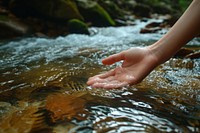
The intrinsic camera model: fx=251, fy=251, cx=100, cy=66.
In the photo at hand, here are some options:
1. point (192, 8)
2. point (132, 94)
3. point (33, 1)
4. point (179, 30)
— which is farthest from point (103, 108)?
point (33, 1)

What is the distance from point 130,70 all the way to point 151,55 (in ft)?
0.80

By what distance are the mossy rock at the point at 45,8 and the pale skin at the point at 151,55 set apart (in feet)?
20.9

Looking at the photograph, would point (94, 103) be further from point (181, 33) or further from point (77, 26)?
point (77, 26)

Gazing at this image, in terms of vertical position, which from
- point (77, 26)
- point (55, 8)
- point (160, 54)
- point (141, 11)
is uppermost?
point (141, 11)

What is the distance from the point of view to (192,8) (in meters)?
2.26

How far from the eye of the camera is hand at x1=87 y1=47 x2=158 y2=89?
7.48 feet

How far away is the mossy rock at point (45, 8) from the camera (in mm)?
8352

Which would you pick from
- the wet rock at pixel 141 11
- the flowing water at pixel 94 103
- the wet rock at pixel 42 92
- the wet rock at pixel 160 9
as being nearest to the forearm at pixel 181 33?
the flowing water at pixel 94 103

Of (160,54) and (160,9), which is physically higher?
(160,9)

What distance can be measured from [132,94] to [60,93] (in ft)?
2.08

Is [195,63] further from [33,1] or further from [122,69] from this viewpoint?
[33,1]

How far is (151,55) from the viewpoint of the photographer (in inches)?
93.3

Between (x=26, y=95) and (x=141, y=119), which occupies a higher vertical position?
(x=26, y=95)

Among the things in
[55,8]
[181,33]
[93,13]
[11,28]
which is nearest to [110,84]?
[181,33]
